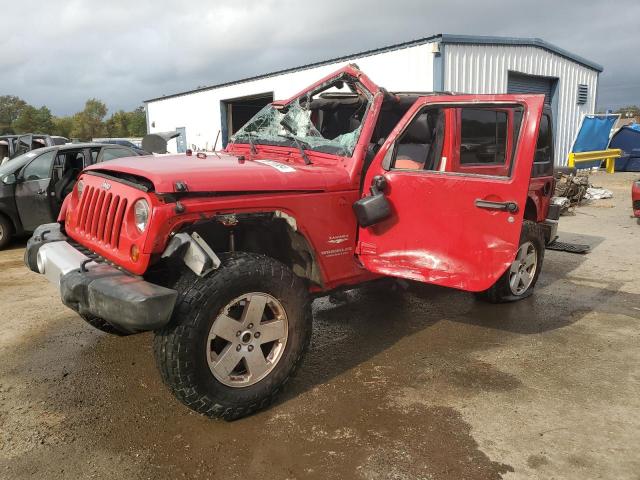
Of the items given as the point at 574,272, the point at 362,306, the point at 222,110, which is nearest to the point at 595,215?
the point at 574,272

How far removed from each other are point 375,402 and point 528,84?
A: 13.6m

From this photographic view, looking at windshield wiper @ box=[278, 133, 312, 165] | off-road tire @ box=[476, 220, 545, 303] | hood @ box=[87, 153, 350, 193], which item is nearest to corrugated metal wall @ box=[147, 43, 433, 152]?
off-road tire @ box=[476, 220, 545, 303]

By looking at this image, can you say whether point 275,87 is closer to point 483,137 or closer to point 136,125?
point 483,137

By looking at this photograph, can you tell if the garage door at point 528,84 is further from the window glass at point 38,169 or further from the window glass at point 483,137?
the window glass at point 38,169

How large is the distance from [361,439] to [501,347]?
1.76m

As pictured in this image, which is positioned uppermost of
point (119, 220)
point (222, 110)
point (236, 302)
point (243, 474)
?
point (222, 110)

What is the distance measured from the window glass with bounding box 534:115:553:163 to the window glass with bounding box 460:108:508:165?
0.42 m

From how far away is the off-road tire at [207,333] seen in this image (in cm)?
267

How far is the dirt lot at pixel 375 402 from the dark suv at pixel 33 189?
299cm

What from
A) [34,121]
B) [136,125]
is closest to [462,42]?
[34,121]

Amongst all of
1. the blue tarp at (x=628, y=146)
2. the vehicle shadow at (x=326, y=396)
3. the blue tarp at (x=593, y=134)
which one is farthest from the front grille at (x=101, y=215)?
the blue tarp at (x=628, y=146)

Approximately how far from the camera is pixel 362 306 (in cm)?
503

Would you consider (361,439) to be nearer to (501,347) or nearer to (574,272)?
(501,347)

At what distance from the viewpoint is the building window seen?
16.3 meters
